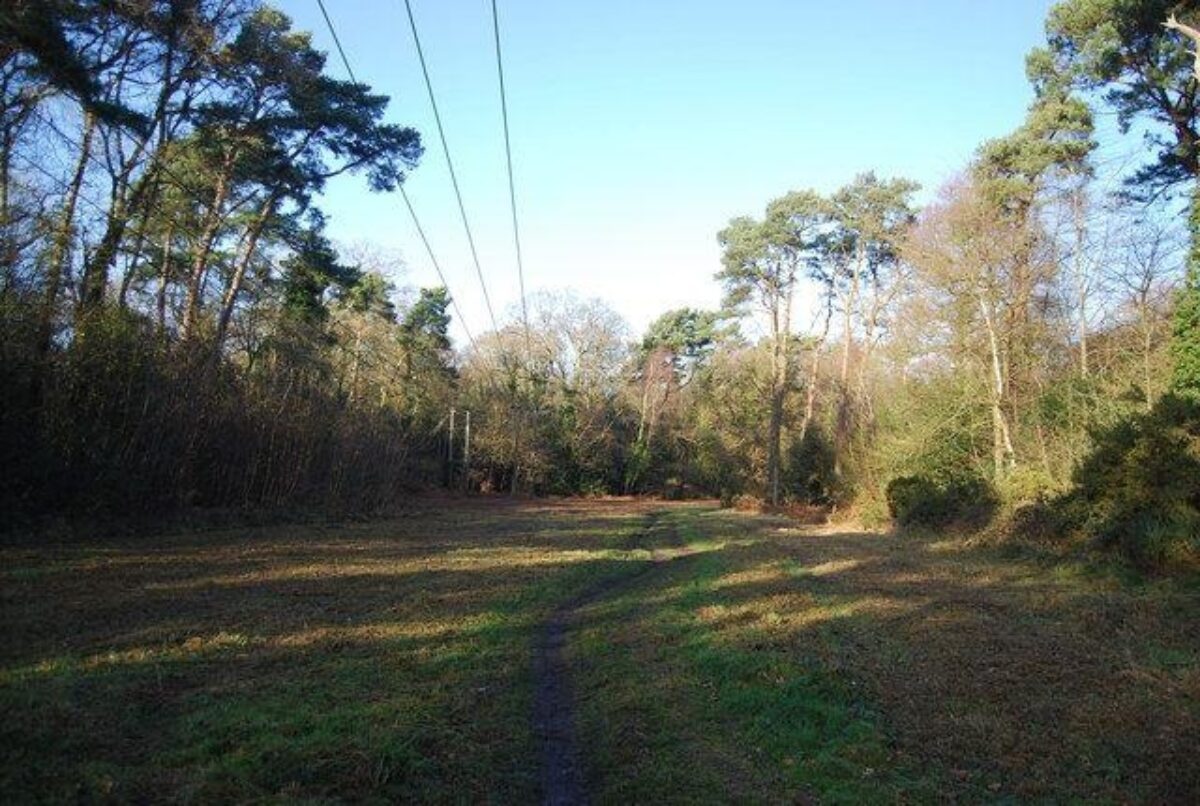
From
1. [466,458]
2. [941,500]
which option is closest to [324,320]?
[466,458]

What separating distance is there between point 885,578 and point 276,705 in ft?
34.6

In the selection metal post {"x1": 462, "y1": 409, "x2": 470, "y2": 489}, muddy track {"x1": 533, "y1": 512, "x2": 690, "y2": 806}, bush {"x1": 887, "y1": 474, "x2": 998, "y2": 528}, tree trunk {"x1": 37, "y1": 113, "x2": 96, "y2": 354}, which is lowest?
muddy track {"x1": 533, "y1": 512, "x2": 690, "y2": 806}

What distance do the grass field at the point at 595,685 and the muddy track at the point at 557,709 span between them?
2.6 inches

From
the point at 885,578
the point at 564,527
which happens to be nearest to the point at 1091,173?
the point at 885,578

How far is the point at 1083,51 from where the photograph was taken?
2195 centimetres

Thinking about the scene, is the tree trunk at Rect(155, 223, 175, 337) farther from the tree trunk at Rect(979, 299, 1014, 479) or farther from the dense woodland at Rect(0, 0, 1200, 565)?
the tree trunk at Rect(979, 299, 1014, 479)

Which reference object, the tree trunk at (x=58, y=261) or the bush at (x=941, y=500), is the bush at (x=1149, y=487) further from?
the tree trunk at (x=58, y=261)

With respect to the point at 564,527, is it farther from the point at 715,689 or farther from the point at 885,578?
the point at 715,689

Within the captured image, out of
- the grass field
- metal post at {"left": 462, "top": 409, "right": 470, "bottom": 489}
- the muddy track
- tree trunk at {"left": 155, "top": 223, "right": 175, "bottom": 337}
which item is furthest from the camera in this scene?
metal post at {"left": 462, "top": 409, "right": 470, "bottom": 489}

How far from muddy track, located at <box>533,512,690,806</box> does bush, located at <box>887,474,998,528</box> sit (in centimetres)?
1252

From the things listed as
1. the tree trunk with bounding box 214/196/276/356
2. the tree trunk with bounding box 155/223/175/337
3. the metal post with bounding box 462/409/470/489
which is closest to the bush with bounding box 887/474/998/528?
the tree trunk with bounding box 155/223/175/337

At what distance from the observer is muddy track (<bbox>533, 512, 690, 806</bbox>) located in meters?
5.12

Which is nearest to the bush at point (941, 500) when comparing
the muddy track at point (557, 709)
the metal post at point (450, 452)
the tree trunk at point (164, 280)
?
the muddy track at point (557, 709)

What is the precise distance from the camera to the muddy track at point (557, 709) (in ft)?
16.8
